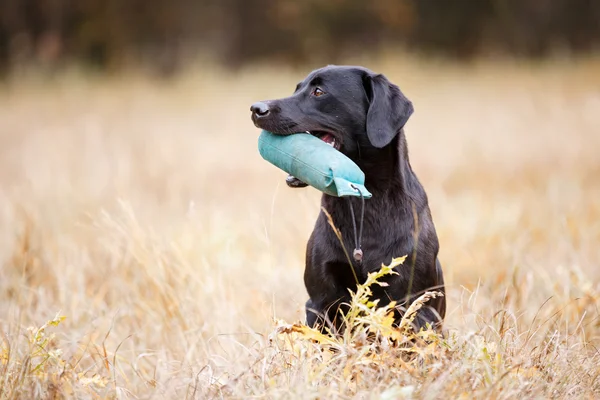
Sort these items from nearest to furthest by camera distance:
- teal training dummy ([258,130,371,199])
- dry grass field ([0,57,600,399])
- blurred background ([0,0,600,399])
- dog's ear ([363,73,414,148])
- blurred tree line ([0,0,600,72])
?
dry grass field ([0,57,600,399]), teal training dummy ([258,130,371,199]), dog's ear ([363,73,414,148]), blurred background ([0,0,600,399]), blurred tree line ([0,0,600,72])

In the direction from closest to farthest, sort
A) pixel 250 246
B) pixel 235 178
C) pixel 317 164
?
pixel 317 164
pixel 250 246
pixel 235 178

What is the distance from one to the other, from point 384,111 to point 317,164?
19.3 inches

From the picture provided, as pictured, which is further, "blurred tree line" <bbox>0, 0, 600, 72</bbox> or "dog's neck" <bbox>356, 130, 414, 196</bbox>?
"blurred tree line" <bbox>0, 0, 600, 72</bbox>

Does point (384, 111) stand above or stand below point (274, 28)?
above

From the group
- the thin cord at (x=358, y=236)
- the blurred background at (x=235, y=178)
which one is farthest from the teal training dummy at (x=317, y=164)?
the blurred background at (x=235, y=178)

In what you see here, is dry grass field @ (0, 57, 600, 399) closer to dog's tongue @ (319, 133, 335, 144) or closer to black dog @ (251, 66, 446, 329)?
black dog @ (251, 66, 446, 329)

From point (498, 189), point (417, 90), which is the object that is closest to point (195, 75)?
point (417, 90)

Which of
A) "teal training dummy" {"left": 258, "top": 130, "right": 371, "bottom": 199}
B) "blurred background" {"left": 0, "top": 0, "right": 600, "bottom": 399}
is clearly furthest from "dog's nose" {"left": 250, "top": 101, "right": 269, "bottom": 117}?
"blurred background" {"left": 0, "top": 0, "right": 600, "bottom": 399}

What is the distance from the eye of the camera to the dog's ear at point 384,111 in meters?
2.97

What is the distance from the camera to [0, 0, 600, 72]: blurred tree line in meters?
16.4

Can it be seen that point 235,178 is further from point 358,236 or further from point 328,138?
point 358,236

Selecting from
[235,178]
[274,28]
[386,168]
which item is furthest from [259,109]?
[274,28]

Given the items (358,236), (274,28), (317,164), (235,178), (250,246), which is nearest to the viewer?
(317,164)

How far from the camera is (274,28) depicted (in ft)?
60.1
